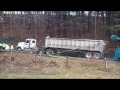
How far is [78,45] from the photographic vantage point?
23812 millimetres

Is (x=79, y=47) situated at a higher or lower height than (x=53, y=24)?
lower

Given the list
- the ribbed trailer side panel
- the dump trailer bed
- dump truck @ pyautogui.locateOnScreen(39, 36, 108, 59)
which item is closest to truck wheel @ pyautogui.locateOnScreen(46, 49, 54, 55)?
dump truck @ pyautogui.locateOnScreen(39, 36, 108, 59)

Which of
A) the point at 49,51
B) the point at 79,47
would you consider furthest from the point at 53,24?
the point at 79,47

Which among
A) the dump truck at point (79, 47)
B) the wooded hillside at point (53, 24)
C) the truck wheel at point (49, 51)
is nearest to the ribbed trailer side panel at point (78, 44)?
the dump truck at point (79, 47)

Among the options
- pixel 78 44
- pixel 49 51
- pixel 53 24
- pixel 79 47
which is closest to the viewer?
pixel 79 47

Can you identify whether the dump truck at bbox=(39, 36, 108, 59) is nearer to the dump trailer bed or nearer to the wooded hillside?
the dump trailer bed

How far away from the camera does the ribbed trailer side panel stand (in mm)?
23031

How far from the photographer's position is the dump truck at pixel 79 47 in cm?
2303

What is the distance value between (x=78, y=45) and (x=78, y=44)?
0.33ft

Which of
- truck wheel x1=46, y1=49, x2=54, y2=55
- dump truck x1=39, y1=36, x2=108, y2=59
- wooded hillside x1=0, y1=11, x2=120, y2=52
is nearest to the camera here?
dump truck x1=39, y1=36, x2=108, y2=59

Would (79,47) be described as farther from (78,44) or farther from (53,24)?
(53,24)
